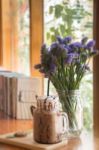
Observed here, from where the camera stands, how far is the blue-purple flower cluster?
5.27 ft

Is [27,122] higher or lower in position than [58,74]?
lower

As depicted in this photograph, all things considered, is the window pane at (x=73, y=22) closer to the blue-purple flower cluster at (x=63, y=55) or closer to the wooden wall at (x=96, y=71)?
the wooden wall at (x=96, y=71)

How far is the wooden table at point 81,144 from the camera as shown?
1.49m

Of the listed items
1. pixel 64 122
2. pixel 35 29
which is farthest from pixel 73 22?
pixel 64 122

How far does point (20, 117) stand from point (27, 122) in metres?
0.11

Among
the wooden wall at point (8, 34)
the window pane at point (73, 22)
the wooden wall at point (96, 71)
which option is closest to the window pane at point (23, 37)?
the wooden wall at point (8, 34)

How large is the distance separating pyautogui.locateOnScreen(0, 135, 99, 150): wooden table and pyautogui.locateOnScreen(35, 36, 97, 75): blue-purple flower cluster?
1.08 feet

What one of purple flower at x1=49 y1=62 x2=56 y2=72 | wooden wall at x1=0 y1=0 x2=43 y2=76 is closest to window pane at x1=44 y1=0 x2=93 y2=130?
wooden wall at x1=0 y1=0 x2=43 y2=76

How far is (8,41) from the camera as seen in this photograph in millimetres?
2604

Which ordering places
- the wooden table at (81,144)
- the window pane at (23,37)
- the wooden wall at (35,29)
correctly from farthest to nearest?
1. the window pane at (23,37)
2. the wooden wall at (35,29)
3. the wooden table at (81,144)

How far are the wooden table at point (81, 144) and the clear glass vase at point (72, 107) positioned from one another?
52 millimetres

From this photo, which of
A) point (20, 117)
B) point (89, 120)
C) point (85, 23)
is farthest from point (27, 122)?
point (85, 23)

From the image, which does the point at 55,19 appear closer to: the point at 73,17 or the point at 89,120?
the point at 73,17

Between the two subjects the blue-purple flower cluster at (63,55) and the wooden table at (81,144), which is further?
the blue-purple flower cluster at (63,55)
